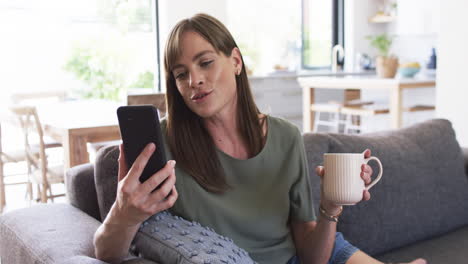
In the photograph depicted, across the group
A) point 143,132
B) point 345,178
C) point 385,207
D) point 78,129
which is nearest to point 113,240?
point 143,132

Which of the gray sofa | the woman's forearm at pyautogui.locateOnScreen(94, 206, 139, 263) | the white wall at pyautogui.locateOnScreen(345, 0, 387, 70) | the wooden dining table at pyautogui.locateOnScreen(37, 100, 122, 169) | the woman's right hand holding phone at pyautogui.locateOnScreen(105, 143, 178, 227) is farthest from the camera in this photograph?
the white wall at pyautogui.locateOnScreen(345, 0, 387, 70)

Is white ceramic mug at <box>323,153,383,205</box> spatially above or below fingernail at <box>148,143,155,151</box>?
below

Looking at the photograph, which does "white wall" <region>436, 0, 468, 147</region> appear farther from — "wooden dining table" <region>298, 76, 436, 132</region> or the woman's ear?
the woman's ear

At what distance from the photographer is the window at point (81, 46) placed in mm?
5340

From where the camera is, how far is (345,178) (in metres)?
1.07

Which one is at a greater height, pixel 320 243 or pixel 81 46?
pixel 81 46

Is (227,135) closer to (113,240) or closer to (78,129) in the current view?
(113,240)

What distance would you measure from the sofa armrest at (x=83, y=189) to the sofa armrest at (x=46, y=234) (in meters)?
0.03

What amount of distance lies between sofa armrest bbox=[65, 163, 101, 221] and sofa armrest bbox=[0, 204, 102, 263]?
1.4 inches

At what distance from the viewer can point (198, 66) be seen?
1.22 metres

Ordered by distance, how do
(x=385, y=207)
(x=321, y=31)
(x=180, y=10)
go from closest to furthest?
(x=385, y=207), (x=180, y=10), (x=321, y=31)

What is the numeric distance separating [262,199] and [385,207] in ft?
2.09

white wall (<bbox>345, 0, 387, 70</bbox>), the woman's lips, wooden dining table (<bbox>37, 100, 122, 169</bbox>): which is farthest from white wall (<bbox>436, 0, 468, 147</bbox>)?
white wall (<bbox>345, 0, 387, 70</bbox>)

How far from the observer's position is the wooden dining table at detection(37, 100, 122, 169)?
2.96 meters
